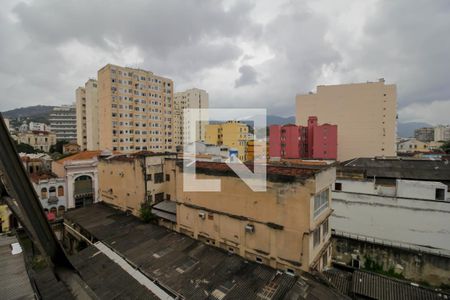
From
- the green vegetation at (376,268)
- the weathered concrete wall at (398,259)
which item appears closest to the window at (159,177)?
the weathered concrete wall at (398,259)

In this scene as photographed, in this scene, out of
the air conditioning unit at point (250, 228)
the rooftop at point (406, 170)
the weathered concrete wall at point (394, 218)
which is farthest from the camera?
the rooftop at point (406, 170)

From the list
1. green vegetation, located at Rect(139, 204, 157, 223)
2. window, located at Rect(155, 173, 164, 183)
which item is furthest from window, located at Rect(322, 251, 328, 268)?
window, located at Rect(155, 173, 164, 183)

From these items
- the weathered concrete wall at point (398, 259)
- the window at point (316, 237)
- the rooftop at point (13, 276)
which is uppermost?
the rooftop at point (13, 276)

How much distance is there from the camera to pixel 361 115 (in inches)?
1571

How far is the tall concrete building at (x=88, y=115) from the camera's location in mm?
48453

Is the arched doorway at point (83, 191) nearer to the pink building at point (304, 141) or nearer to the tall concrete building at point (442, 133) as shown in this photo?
the pink building at point (304, 141)

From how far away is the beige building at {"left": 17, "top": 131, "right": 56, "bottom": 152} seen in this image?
56.4m

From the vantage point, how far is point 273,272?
929cm

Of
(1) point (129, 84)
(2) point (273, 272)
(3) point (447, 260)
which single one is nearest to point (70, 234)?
(2) point (273, 272)

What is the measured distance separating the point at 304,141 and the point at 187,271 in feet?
117

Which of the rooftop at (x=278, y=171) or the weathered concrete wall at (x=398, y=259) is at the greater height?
the rooftop at (x=278, y=171)

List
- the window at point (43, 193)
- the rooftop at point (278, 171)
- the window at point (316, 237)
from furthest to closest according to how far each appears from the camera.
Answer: the window at point (43, 193) → the window at point (316, 237) → the rooftop at point (278, 171)

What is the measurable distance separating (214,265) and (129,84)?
1588 inches

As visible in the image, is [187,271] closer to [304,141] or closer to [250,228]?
[250,228]
